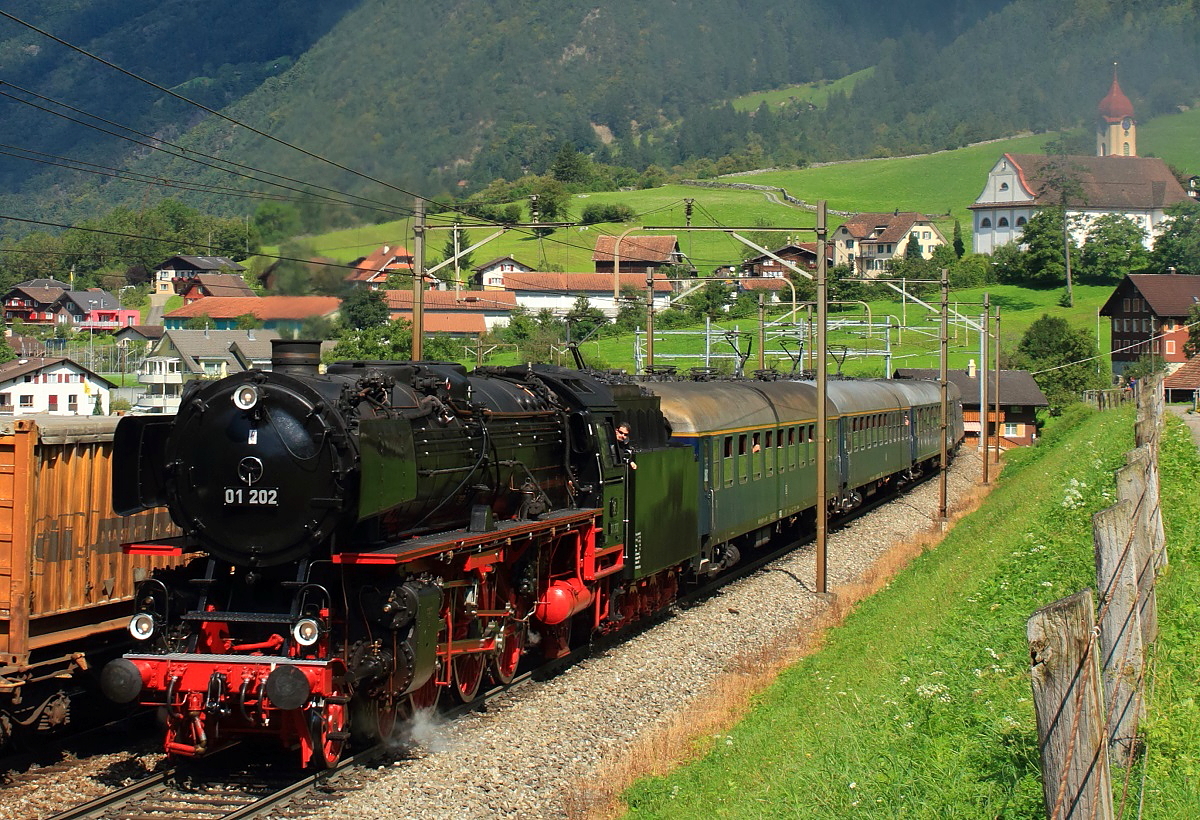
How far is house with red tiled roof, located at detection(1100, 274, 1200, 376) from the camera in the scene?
3270 inches

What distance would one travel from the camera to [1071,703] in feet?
15.8

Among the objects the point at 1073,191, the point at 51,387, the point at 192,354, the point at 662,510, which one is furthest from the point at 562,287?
the point at 1073,191

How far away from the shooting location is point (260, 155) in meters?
15.2

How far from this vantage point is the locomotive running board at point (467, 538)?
406 inches

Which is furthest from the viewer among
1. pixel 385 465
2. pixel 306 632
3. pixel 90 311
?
pixel 90 311

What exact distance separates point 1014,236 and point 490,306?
3443 inches

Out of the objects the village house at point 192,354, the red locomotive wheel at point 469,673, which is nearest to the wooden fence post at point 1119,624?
the red locomotive wheel at point 469,673

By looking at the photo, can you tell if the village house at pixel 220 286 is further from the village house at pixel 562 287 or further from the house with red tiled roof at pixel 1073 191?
the house with red tiled roof at pixel 1073 191

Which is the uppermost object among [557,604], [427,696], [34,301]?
[34,301]

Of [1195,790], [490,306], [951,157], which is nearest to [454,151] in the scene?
[1195,790]

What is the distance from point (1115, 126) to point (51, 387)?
508ft

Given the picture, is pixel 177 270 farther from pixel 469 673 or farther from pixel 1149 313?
pixel 469 673

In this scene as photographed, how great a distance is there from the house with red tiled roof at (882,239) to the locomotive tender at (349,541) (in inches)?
4815

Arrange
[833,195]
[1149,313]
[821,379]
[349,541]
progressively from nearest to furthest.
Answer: [349,541]
[821,379]
[1149,313]
[833,195]
